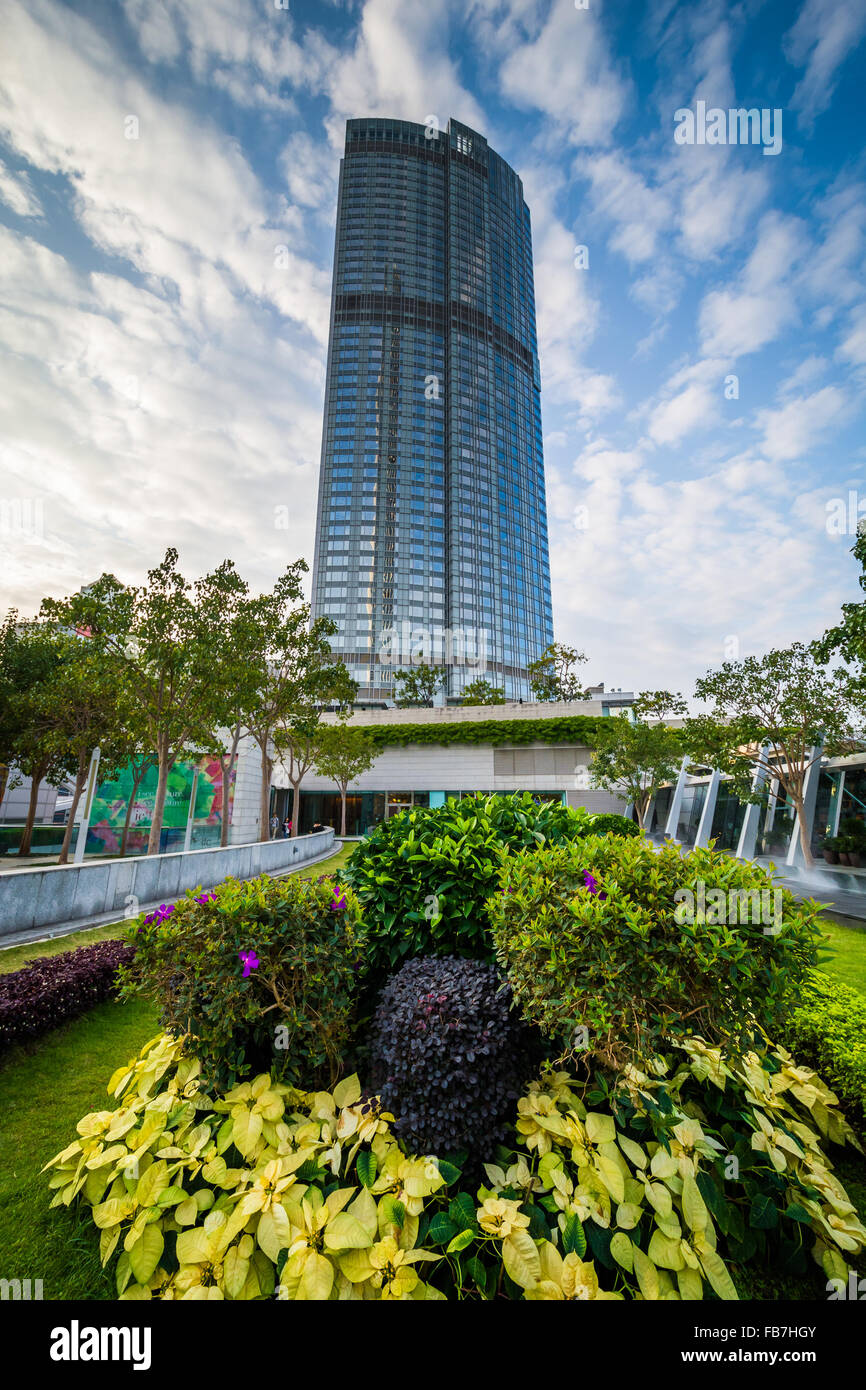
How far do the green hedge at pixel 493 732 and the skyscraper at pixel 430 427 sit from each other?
194 ft

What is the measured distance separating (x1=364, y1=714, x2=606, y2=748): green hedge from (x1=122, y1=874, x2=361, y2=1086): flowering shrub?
32790mm

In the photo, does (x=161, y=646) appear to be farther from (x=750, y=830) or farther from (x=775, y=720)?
(x=750, y=830)

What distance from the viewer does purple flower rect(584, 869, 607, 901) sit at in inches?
118

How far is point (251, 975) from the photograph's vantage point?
300 cm

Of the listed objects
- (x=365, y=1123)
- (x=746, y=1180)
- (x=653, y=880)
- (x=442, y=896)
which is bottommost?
(x=746, y=1180)

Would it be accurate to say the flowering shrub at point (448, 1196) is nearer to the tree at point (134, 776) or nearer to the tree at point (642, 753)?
the tree at point (134, 776)

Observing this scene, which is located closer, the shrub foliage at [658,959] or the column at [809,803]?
the shrub foliage at [658,959]

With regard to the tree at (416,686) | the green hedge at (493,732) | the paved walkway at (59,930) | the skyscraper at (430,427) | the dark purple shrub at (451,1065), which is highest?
the skyscraper at (430,427)

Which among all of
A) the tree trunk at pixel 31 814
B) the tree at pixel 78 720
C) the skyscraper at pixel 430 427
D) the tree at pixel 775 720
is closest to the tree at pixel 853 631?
the tree at pixel 775 720

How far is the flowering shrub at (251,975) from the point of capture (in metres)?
2.94

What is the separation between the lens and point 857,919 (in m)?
10.7

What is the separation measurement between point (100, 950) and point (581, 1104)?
584 cm

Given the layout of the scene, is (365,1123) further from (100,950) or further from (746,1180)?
(100,950)
